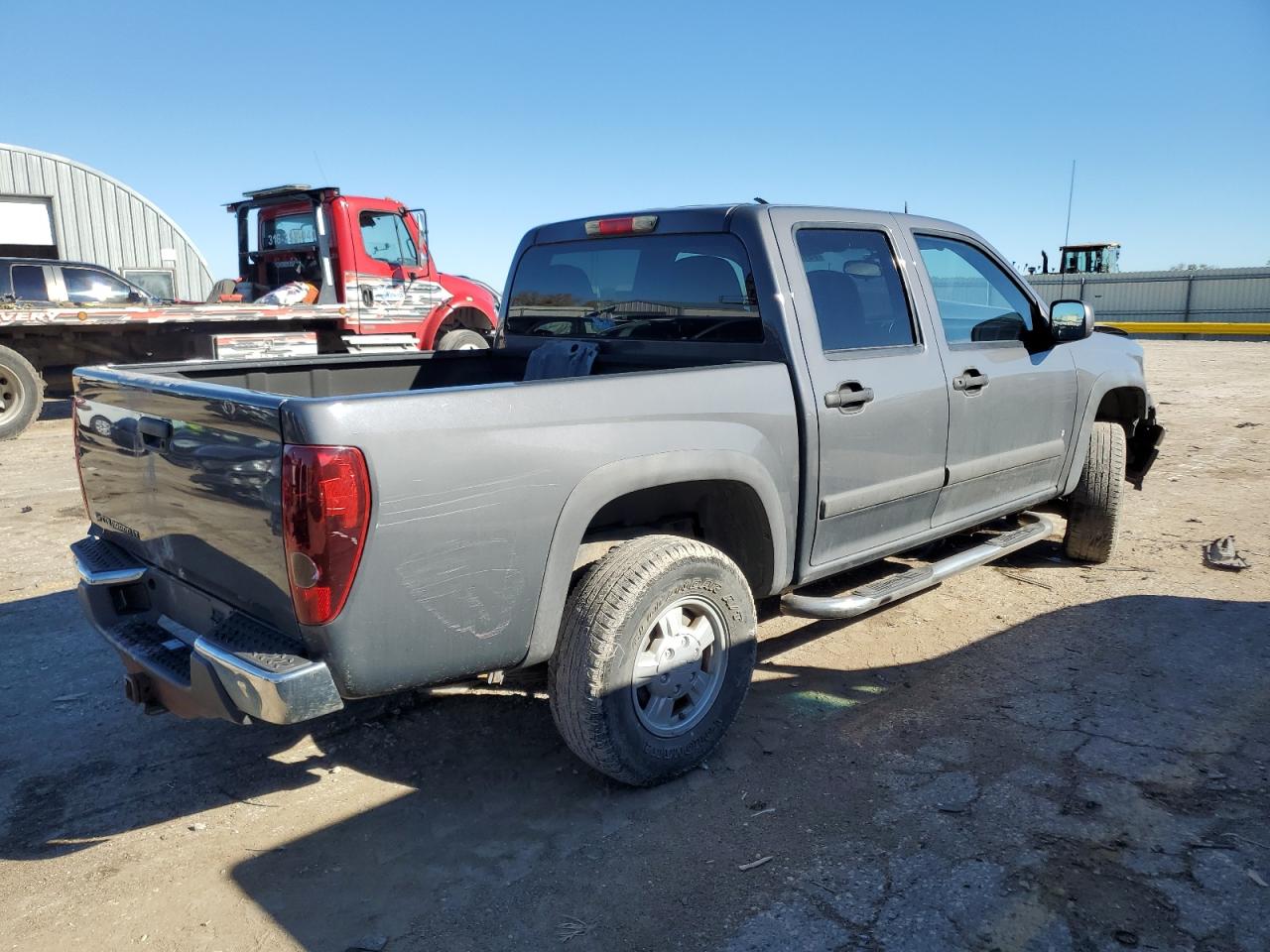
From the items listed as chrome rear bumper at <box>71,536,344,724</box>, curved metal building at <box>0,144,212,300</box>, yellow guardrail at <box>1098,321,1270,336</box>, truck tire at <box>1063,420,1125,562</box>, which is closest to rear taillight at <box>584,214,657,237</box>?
chrome rear bumper at <box>71,536,344,724</box>

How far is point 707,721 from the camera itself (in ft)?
10.6

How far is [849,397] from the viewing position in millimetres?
3580

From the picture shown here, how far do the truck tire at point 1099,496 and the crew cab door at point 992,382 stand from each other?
1.52 ft

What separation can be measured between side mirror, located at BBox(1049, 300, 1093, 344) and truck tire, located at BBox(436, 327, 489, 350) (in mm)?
9754

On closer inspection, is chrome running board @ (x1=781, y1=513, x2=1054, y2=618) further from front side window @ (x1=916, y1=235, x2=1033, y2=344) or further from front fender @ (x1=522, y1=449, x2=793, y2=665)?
front side window @ (x1=916, y1=235, x2=1033, y2=344)

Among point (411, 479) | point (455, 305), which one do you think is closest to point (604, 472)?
point (411, 479)

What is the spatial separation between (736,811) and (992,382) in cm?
235

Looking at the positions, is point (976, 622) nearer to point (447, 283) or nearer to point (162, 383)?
point (162, 383)

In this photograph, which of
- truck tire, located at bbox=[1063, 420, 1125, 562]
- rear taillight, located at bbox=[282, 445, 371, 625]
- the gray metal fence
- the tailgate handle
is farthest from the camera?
the gray metal fence

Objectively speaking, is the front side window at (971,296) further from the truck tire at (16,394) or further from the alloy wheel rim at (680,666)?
the truck tire at (16,394)

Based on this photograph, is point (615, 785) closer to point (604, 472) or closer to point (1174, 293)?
point (604, 472)

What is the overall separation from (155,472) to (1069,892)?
2898 mm

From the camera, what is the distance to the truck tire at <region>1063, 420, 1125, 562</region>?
5.21 metres

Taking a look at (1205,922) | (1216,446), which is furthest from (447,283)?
(1205,922)
